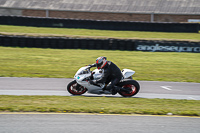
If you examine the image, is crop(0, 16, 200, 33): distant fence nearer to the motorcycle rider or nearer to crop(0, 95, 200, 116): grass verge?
the motorcycle rider

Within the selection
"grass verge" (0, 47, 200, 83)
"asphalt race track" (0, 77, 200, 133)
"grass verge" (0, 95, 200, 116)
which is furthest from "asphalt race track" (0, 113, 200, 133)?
"grass verge" (0, 47, 200, 83)

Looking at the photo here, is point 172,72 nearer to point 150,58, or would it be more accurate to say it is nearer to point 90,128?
point 150,58

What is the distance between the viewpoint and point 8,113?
786 cm

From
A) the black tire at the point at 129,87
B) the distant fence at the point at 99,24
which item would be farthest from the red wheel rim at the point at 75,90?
the distant fence at the point at 99,24

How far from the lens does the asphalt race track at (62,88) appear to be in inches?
439

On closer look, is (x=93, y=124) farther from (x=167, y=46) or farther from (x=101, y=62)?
(x=167, y=46)

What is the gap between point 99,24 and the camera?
106 ft

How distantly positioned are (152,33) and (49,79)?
19.4 meters

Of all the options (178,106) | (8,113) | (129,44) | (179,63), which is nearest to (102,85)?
(178,106)

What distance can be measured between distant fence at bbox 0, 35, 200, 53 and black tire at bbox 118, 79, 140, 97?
43.2ft

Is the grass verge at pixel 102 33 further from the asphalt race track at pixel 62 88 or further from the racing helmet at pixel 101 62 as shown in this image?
the racing helmet at pixel 101 62

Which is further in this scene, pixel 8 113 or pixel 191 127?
pixel 8 113

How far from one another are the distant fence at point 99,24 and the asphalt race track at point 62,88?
1867 cm

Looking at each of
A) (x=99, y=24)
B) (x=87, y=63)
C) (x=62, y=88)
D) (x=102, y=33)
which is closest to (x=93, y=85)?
(x=62, y=88)
